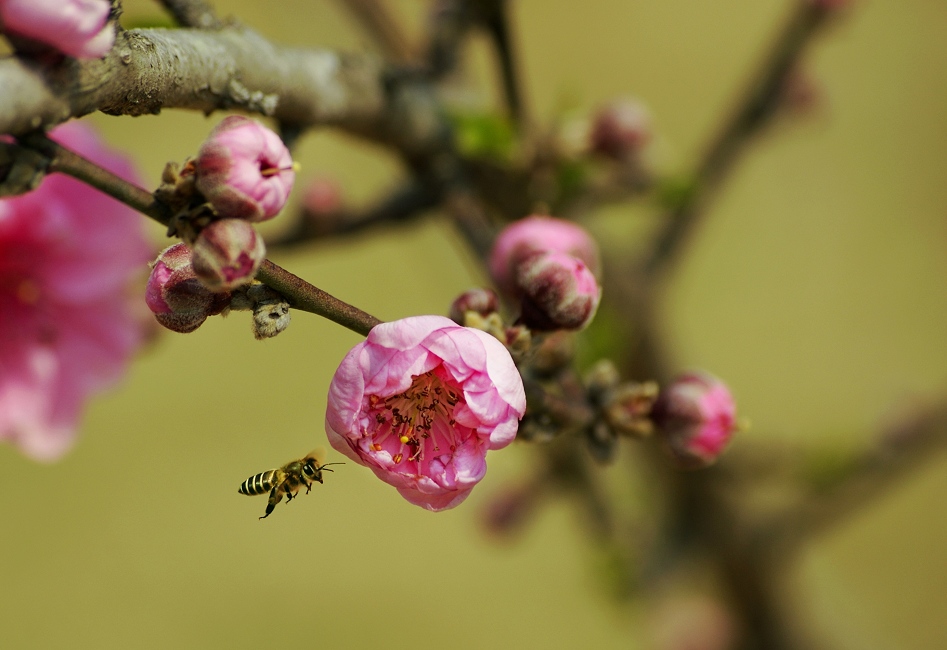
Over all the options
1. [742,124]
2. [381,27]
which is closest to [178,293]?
A: [381,27]

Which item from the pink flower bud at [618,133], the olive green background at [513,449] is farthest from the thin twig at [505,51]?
the olive green background at [513,449]

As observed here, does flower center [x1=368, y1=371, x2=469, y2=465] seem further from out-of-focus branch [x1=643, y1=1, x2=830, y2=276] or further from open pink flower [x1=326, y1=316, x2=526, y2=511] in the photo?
out-of-focus branch [x1=643, y1=1, x2=830, y2=276]

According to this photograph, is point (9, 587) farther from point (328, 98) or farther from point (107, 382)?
point (328, 98)

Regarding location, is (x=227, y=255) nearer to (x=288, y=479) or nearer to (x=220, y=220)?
(x=220, y=220)

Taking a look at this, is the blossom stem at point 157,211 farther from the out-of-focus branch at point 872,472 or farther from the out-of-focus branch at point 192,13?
the out-of-focus branch at point 872,472

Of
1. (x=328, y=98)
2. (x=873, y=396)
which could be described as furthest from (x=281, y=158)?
(x=873, y=396)

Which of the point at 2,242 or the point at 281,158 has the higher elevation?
the point at 281,158
